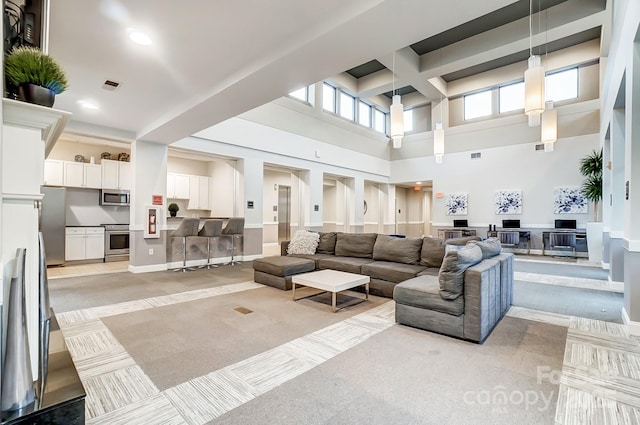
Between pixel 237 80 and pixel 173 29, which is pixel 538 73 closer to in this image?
pixel 237 80

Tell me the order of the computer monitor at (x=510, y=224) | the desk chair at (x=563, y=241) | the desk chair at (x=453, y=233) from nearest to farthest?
the desk chair at (x=563, y=241) < the computer monitor at (x=510, y=224) < the desk chair at (x=453, y=233)

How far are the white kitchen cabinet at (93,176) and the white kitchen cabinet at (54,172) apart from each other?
1.36ft

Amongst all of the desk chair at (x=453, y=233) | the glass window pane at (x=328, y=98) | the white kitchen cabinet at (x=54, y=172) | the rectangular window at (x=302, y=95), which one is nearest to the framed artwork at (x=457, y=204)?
the desk chair at (x=453, y=233)

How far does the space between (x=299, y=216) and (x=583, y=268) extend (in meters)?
6.70

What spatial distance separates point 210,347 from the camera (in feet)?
8.67

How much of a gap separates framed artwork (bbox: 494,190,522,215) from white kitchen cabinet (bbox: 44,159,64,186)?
11594 mm

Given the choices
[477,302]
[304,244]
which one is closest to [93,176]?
[304,244]

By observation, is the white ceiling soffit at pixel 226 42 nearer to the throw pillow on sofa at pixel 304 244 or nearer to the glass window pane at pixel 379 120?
the throw pillow on sofa at pixel 304 244

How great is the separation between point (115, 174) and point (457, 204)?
10119 mm

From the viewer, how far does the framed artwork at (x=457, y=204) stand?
34.2 feet

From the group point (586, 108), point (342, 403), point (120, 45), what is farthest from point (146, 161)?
point (586, 108)

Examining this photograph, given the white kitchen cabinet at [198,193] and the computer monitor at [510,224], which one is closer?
the white kitchen cabinet at [198,193]

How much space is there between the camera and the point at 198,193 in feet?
27.9

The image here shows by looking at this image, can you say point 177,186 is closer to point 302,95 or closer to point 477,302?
point 302,95
